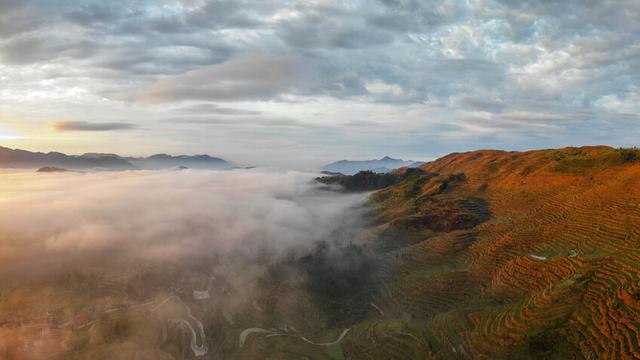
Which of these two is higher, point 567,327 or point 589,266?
point 589,266

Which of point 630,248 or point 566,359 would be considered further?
point 630,248

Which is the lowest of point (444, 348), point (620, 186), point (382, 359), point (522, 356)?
point (382, 359)

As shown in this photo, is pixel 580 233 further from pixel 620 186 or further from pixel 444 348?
pixel 444 348

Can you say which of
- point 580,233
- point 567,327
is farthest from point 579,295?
point 580,233

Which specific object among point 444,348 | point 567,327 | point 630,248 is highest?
point 630,248

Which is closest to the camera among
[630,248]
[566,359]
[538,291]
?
[566,359]

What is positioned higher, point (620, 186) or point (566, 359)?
point (620, 186)

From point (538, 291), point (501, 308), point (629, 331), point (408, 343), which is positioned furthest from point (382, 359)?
point (629, 331)

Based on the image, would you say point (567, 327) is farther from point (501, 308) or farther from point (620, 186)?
point (620, 186)

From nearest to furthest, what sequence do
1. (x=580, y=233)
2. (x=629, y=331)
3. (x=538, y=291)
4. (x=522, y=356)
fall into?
(x=629, y=331) → (x=522, y=356) → (x=538, y=291) → (x=580, y=233)
